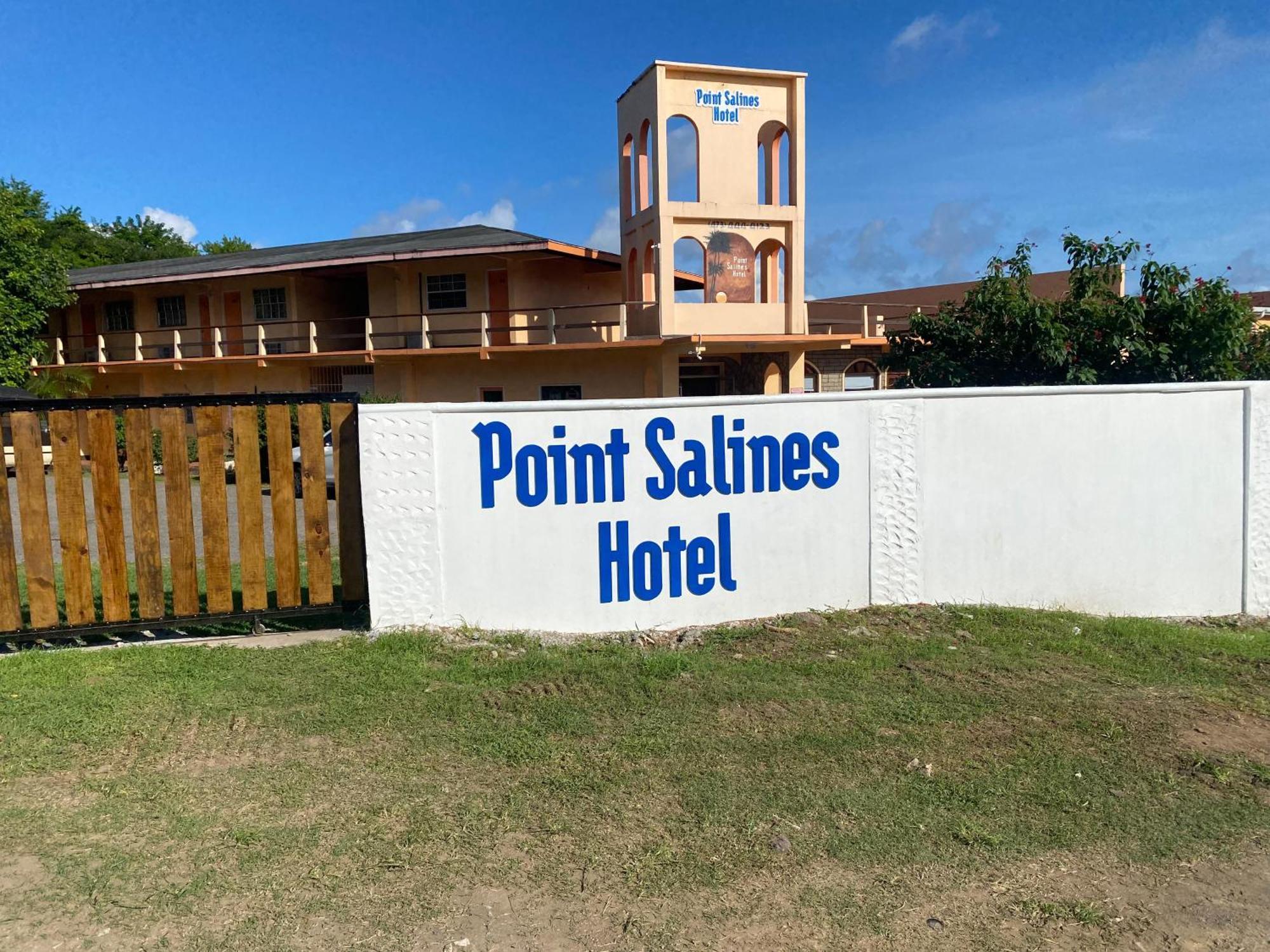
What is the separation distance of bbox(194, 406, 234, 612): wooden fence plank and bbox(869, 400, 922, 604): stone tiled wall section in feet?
15.8

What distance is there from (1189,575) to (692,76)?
Answer: 1974cm

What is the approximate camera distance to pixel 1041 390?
24.9ft

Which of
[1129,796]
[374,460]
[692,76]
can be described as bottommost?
[1129,796]

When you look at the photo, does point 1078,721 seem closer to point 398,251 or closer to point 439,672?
point 439,672

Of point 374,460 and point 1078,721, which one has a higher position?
point 374,460

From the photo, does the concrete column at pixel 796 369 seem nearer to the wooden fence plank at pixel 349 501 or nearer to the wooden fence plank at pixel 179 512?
the wooden fence plank at pixel 349 501

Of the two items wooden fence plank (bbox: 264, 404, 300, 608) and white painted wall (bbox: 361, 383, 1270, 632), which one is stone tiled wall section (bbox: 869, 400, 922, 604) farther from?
wooden fence plank (bbox: 264, 404, 300, 608)

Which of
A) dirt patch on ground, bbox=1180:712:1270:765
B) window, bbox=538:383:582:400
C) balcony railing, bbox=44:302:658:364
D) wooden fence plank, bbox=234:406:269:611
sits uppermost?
balcony railing, bbox=44:302:658:364

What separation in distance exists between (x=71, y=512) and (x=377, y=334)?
22.2 meters

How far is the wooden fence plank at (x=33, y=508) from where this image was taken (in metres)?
6.18

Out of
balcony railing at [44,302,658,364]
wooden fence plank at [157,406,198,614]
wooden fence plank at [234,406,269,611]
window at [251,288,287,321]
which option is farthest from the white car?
window at [251,288,287,321]

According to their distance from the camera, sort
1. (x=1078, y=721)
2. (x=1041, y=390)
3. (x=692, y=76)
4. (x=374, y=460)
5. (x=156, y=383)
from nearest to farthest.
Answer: (x=1078, y=721) → (x=374, y=460) → (x=1041, y=390) → (x=692, y=76) → (x=156, y=383)

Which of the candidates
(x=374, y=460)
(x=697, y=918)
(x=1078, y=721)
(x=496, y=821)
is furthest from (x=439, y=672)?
(x=1078, y=721)

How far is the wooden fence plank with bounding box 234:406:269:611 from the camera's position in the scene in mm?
6586
